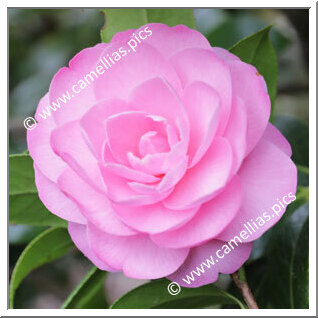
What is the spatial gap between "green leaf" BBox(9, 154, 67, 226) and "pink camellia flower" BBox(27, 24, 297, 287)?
0.49 feet

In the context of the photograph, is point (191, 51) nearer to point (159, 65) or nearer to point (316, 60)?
point (159, 65)

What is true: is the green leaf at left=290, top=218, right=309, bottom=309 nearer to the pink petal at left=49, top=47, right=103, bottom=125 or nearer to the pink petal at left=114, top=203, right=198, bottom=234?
the pink petal at left=114, top=203, right=198, bottom=234

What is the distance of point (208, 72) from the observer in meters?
0.64

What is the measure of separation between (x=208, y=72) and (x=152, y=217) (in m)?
0.19

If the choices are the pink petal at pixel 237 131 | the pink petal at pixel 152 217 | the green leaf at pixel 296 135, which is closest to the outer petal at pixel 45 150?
the pink petal at pixel 152 217

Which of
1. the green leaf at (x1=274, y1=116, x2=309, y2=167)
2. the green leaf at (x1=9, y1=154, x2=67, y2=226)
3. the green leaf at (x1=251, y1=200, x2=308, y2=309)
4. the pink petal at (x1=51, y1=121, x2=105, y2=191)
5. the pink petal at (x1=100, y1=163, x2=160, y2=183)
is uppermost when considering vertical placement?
the pink petal at (x1=51, y1=121, x2=105, y2=191)

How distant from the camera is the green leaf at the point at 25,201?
0.83 m

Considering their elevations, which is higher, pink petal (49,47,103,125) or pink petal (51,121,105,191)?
pink petal (49,47,103,125)

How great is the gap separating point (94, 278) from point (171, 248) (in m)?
0.29

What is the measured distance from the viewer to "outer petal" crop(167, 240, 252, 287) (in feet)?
2.19

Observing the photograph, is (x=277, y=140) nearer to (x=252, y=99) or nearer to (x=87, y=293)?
(x=252, y=99)

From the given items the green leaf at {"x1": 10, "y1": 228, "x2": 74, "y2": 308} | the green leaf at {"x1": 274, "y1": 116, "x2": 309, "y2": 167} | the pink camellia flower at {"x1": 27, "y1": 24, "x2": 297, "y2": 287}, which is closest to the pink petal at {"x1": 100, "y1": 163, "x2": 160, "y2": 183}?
the pink camellia flower at {"x1": 27, "y1": 24, "x2": 297, "y2": 287}

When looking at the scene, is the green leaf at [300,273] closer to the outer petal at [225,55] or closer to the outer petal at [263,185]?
the outer petal at [263,185]

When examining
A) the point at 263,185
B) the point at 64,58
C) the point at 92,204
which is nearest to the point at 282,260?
the point at 263,185
